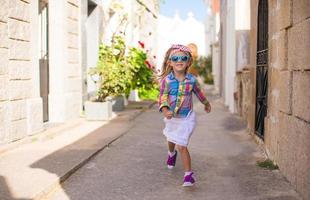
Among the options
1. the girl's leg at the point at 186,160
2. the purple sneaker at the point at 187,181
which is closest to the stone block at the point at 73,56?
the girl's leg at the point at 186,160

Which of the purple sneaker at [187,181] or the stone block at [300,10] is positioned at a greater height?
the stone block at [300,10]

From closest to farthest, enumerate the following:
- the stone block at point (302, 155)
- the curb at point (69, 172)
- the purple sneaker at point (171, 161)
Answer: the stone block at point (302, 155), the curb at point (69, 172), the purple sneaker at point (171, 161)

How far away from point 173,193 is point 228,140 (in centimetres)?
384

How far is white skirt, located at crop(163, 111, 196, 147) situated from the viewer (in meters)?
5.84

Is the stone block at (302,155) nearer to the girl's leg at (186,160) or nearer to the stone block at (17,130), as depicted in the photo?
the girl's leg at (186,160)

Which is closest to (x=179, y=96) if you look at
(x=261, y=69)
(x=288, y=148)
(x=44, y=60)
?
(x=288, y=148)

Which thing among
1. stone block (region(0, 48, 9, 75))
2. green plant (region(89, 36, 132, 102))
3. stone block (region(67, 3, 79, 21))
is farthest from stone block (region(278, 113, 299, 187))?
stone block (region(67, 3, 79, 21))

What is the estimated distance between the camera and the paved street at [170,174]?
5.24 m

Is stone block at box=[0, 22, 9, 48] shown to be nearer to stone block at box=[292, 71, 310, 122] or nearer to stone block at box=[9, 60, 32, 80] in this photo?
stone block at box=[9, 60, 32, 80]

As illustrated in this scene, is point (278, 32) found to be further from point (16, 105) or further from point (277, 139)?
point (16, 105)

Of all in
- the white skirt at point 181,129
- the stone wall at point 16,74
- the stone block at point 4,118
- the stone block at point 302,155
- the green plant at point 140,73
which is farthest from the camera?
the green plant at point 140,73

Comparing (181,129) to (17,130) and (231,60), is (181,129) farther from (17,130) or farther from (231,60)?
→ (231,60)

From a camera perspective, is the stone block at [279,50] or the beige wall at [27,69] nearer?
the stone block at [279,50]

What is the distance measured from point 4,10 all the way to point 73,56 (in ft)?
12.4
